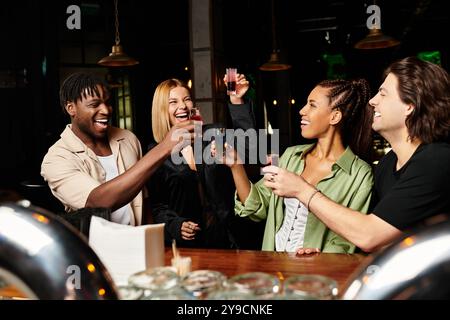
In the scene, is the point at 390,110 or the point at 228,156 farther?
the point at 228,156

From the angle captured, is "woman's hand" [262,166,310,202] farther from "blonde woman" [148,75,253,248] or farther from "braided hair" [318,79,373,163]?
"blonde woman" [148,75,253,248]

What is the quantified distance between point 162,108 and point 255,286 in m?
2.37

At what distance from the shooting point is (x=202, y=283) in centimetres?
78

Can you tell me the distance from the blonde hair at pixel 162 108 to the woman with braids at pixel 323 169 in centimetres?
58

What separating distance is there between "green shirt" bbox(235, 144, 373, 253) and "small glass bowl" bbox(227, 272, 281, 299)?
1.59 m

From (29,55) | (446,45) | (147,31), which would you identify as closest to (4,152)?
(29,55)

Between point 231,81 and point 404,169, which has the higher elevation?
point 231,81

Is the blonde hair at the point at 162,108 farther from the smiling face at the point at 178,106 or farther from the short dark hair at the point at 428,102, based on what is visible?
the short dark hair at the point at 428,102

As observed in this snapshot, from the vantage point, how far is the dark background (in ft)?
27.1

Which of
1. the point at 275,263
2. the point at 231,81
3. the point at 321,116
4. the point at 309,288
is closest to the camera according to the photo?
the point at 309,288

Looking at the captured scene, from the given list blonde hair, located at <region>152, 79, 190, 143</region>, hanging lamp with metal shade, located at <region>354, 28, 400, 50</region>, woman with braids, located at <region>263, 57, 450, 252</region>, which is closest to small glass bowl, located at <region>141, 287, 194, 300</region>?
woman with braids, located at <region>263, 57, 450, 252</region>

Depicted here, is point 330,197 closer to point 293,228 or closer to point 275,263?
point 293,228

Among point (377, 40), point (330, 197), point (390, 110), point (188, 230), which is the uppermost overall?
point (377, 40)

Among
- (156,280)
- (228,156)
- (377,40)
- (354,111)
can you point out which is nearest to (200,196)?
(228,156)
